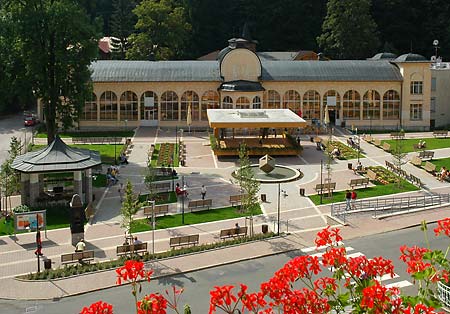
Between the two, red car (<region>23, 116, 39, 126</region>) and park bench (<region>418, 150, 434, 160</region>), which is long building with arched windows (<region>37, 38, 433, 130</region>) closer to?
red car (<region>23, 116, 39, 126</region>)

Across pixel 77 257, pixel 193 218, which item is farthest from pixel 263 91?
pixel 77 257

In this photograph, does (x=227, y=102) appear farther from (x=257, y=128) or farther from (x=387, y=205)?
(x=387, y=205)

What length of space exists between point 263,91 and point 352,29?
30655 mm

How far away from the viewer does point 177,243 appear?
26.6 meters

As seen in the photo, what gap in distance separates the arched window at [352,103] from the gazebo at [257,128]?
12776 millimetres

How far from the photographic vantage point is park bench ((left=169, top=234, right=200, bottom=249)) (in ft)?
86.6

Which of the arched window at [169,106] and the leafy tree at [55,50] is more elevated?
the leafy tree at [55,50]

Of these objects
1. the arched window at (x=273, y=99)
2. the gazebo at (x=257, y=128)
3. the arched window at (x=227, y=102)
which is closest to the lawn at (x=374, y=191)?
the gazebo at (x=257, y=128)

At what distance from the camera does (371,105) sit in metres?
63.8

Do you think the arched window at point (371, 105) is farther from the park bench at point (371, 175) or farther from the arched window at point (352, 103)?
the park bench at point (371, 175)

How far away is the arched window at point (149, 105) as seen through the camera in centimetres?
6259

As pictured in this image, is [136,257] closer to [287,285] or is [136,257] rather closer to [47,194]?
[47,194]

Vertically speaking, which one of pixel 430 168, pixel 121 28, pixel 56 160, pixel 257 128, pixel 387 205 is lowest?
pixel 387 205

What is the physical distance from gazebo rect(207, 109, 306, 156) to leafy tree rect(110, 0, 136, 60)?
154ft
